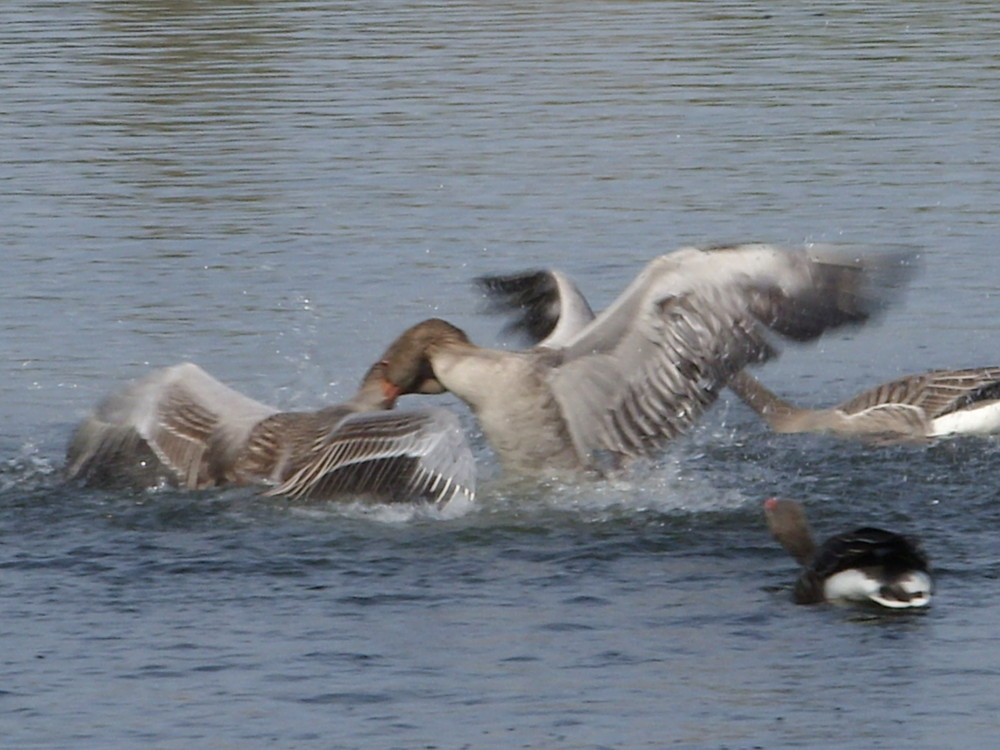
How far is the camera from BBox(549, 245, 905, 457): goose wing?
905cm

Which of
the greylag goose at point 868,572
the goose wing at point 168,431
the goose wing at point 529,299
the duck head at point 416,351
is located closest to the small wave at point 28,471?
the goose wing at point 168,431

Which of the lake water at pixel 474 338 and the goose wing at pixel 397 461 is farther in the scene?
the goose wing at pixel 397 461

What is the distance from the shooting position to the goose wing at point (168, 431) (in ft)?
31.7

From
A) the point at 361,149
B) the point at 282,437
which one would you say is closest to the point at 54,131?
the point at 361,149

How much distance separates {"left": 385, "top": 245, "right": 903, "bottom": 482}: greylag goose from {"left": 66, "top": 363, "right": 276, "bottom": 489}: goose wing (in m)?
0.80

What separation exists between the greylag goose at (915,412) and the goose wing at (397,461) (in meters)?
2.49

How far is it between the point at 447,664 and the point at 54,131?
1343cm

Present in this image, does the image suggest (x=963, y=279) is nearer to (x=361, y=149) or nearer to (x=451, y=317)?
(x=451, y=317)

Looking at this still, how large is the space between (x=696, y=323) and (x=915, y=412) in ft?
6.94

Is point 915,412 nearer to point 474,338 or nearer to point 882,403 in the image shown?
point 882,403

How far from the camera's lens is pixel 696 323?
919cm

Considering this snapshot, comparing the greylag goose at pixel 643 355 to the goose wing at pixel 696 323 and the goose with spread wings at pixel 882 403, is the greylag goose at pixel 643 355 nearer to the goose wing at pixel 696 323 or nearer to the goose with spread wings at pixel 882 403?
the goose wing at pixel 696 323

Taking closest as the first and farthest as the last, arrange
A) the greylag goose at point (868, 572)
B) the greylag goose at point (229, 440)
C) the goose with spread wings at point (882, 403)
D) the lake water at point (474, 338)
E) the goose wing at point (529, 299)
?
1. the lake water at point (474, 338)
2. the greylag goose at point (868, 572)
3. the greylag goose at point (229, 440)
4. the goose with spread wings at point (882, 403)
5. the goose wing at point (529, 299)

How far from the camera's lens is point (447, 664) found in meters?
7.25
